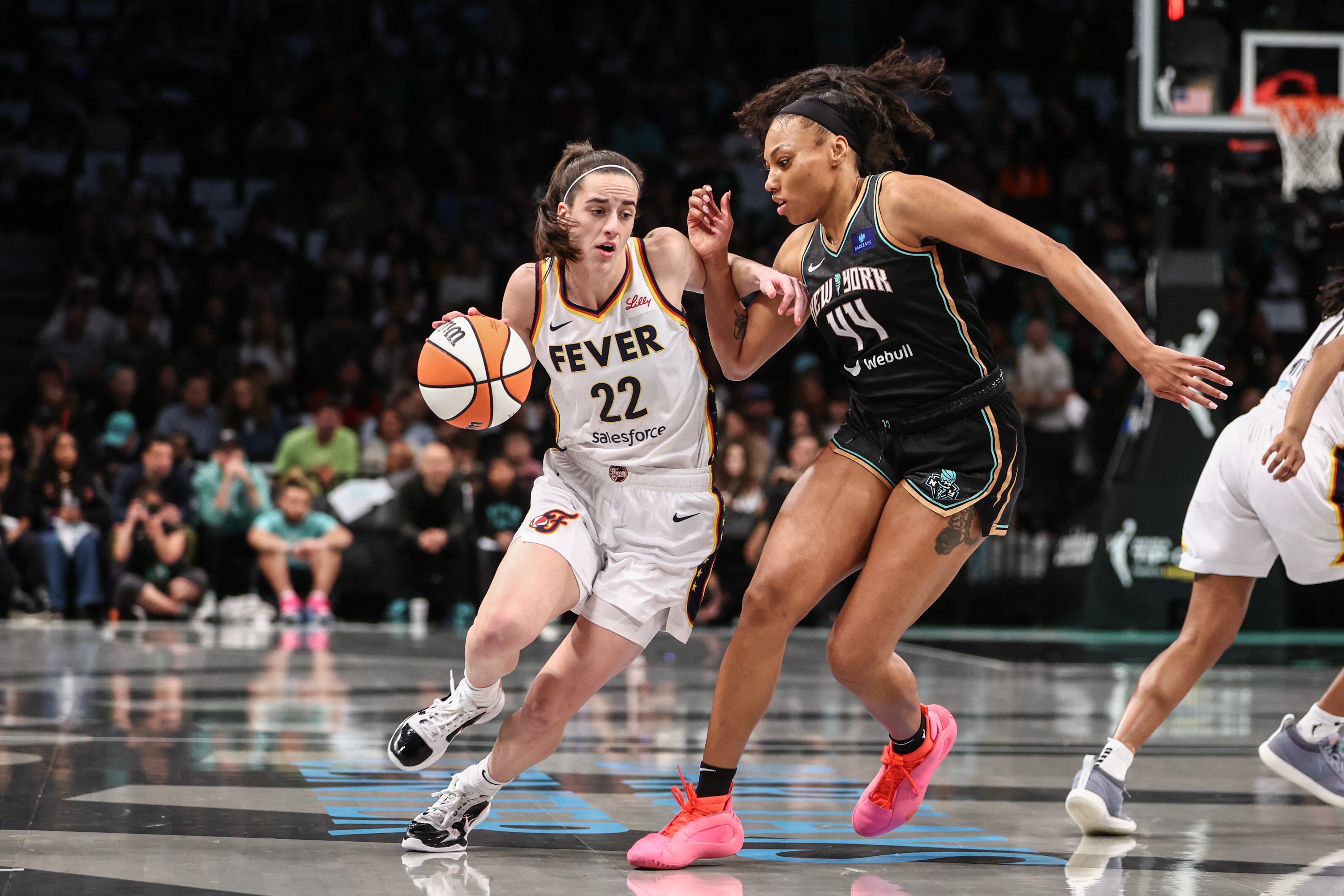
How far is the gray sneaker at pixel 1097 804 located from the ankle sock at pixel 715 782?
1.09 metres

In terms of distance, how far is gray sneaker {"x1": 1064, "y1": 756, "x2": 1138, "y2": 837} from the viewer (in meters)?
4.62

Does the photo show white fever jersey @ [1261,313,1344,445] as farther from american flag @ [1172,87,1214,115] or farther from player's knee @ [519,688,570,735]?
american flag @ [1172,87,1214,115]

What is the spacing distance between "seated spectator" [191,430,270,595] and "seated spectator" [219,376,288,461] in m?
1.11

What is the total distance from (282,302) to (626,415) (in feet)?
39.8

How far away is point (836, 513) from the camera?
4.39m

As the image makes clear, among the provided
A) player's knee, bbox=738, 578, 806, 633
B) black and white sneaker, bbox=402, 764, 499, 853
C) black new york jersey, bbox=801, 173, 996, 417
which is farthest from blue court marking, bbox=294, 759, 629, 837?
black new york jersey, bbox=801, 173, 996, 417

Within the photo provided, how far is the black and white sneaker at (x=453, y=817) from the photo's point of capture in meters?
4.24

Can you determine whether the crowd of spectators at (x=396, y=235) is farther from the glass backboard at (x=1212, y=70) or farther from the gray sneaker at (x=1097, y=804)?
the gray sneaker at (x=1097, y=804)

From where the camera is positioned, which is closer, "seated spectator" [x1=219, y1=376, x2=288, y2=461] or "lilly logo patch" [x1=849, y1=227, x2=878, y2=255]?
"lilly logo patch" [x1=849, y1=227, x2=878, y2=255]

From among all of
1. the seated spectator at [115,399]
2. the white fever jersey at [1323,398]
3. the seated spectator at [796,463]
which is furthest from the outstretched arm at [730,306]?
the seated spectator at [115,399]

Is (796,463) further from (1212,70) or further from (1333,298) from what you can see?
(1333,298)

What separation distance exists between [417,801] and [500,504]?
755 cm

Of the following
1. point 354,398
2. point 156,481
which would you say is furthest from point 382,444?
point 156,481

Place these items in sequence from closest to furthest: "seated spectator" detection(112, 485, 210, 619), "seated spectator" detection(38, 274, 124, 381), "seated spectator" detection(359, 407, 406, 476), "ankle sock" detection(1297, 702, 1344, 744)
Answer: "ankle sock" detection(1297, 702, 1344, 744) < "seated spectator" detection(112, 485, 210, 619) < "seated spectator" detection(359, 407, 406, 476) < "seated spectator" detection(38, 274, 124, 381)
